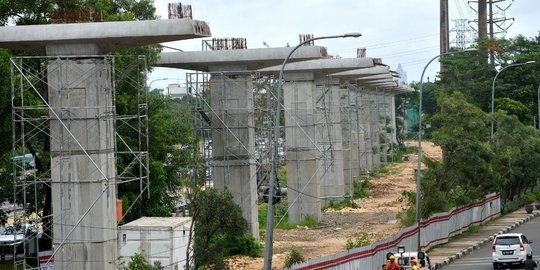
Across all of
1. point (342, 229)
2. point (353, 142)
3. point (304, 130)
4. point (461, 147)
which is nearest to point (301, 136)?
point (304, 130)

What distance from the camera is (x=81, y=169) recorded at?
104 feet

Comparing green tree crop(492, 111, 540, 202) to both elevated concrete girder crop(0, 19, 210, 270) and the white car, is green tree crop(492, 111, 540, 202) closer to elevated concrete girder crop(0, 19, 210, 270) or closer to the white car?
the white car

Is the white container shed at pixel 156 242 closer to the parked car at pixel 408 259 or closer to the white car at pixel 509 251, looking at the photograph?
the parked car at pixel 408 259

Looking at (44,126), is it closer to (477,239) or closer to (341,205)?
(477,239)

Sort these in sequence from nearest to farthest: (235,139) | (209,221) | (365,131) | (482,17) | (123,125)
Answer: (209,221)
(235,139)
(123,125)
(365,131)
(482,17)

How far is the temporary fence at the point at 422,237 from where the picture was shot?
99.3ft

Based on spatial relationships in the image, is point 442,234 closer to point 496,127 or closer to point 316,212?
point 316,212

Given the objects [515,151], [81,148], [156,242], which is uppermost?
[81,148]

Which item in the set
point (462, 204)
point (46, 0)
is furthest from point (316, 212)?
point (46, 0)

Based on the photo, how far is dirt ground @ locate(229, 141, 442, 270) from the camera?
1630 inches

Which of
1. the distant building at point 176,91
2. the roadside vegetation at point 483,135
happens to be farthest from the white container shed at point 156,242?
the distant building at point 176,91

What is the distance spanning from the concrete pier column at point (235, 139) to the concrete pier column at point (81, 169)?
12514 mm

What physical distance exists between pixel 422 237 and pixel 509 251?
6.41 m

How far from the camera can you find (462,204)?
52000 mm
